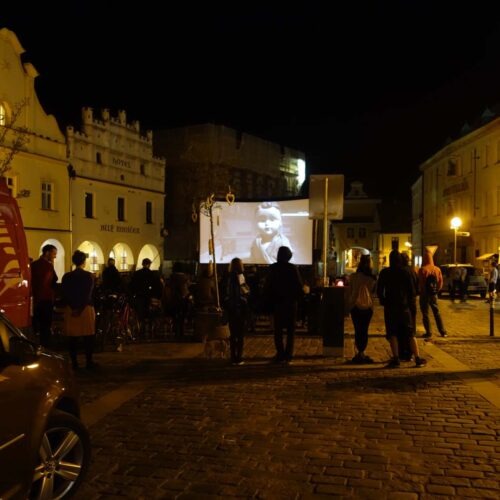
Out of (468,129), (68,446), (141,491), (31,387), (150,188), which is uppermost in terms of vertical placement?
(468,129)

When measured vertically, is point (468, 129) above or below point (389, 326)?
above

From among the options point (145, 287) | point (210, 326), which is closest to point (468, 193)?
point (145, 287)

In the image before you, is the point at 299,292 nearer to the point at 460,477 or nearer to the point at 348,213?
the point at 460,477

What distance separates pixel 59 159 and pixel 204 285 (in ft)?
72.9

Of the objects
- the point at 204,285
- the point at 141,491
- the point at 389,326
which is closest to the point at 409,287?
the point at 389,326

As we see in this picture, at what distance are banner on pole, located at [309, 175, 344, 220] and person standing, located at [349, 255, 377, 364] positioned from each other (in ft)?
5.12

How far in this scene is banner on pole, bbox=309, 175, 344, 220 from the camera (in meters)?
11.0

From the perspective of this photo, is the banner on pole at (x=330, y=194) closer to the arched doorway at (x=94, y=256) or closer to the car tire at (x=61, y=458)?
the car tire at (x=61, y=458)

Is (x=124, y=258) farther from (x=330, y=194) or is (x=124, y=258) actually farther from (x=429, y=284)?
(x=330, y=194)

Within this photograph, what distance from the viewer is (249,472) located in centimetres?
483

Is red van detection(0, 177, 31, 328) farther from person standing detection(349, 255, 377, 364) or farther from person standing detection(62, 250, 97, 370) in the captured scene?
person standing detection(349, 255, 377, 364)

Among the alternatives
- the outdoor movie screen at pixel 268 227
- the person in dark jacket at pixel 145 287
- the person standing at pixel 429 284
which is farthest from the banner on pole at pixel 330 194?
the outdoor movie screen at pixel 268 227

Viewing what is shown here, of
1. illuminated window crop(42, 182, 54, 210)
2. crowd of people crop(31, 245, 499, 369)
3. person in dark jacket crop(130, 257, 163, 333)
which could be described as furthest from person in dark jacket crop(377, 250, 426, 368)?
illuminated window crop(42, 182, 54, 210)

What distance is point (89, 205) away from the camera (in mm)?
34188
